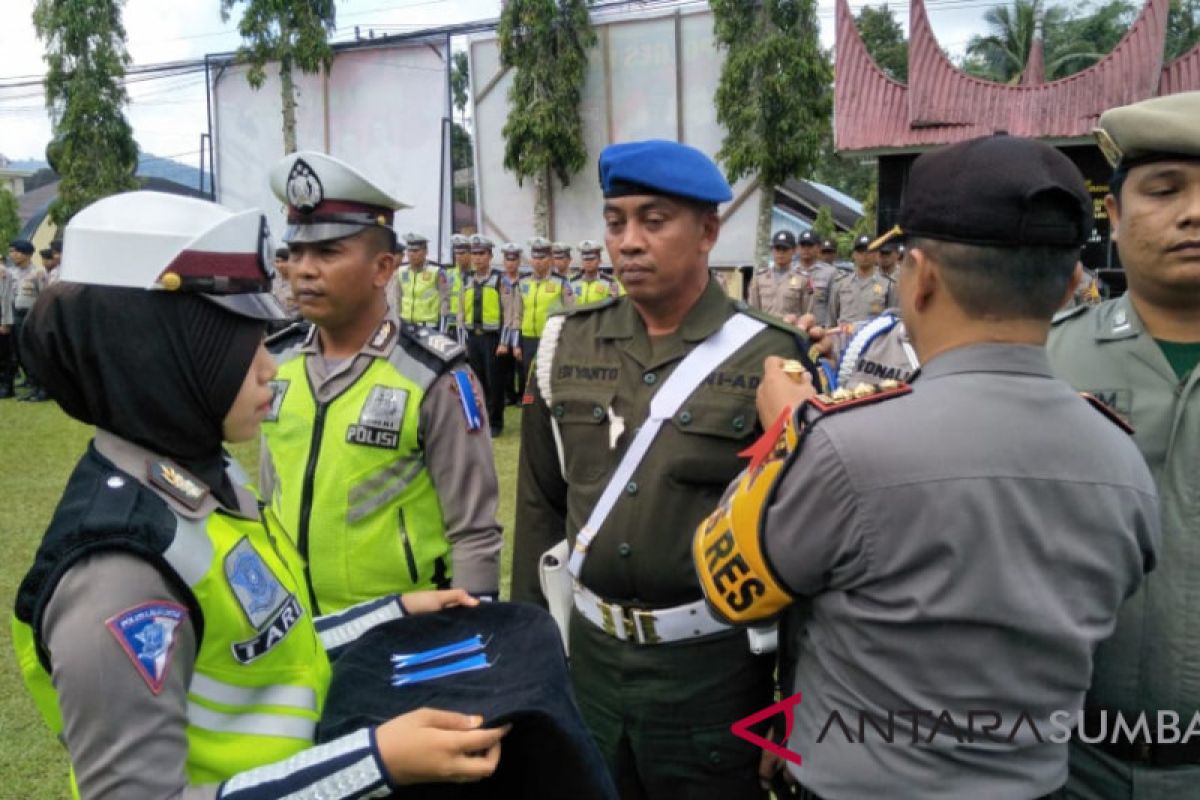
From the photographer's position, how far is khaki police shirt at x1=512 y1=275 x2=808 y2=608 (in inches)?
86.9

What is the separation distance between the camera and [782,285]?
12.6m

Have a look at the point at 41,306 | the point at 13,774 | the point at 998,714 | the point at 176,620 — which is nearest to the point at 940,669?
the point at 998,714

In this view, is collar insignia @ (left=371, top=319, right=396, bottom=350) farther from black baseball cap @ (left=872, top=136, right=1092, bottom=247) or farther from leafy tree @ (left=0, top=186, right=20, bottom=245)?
leafy tree @ (left=0, top=186, right=20, bottom=245)

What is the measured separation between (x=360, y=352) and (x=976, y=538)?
68.5 inches

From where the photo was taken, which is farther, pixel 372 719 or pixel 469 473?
pixel 469 473

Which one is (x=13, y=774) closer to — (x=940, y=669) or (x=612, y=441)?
(x=612, y=441)

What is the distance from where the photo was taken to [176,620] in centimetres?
123

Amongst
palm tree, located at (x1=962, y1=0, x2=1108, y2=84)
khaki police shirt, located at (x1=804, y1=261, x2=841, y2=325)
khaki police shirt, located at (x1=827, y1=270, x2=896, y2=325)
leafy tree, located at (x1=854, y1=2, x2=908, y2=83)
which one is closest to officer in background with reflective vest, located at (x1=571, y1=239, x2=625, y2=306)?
khaki police shirt, located at (x1=804, y1=261, x2=841, y2=325)

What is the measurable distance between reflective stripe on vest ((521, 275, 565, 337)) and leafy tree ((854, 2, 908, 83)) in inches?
1415

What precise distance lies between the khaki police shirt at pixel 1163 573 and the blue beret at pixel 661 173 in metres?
0.98

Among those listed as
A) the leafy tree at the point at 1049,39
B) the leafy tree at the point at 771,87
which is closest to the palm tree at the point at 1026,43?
the leafy tree at the point at 1049,39

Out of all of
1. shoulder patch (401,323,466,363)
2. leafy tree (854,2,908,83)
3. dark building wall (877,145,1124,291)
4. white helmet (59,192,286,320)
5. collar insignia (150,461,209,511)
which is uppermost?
leafy tree (854,2,908,83)

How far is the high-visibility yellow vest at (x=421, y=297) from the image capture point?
12.1m

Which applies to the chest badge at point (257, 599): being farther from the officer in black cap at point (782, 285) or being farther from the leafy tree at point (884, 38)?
the leafy tree at point (884, 38)
